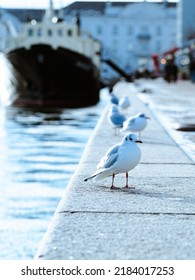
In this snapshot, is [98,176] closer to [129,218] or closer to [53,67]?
[129,218]

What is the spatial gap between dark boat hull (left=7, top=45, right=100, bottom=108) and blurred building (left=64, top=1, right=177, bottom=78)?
247 feet

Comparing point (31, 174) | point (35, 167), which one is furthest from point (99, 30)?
point (31, 174)

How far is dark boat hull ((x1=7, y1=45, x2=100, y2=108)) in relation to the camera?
41.5m

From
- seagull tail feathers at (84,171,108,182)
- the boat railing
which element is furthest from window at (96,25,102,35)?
seagull tail feathers at (84,171,108,182)

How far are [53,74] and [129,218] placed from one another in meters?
36.4

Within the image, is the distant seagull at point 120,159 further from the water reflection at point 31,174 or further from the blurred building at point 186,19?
the blurred building at point 186,19

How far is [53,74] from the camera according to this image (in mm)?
41938

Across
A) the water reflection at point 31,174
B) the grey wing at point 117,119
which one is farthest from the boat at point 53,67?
the grey wing at point 117,119

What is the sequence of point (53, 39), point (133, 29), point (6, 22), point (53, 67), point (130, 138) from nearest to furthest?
point (130, 138)
point (53, 67)
point (53, 39)
point (6, 22)
point (133, 29)

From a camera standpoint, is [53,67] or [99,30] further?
[99,30]

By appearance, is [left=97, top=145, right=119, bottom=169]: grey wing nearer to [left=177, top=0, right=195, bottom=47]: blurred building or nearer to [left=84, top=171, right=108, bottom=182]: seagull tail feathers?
[left=84, top=171, right=108, bottom=182]: seagull tail feathers

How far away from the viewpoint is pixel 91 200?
6.54m

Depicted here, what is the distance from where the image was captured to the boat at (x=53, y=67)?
41.5 m
